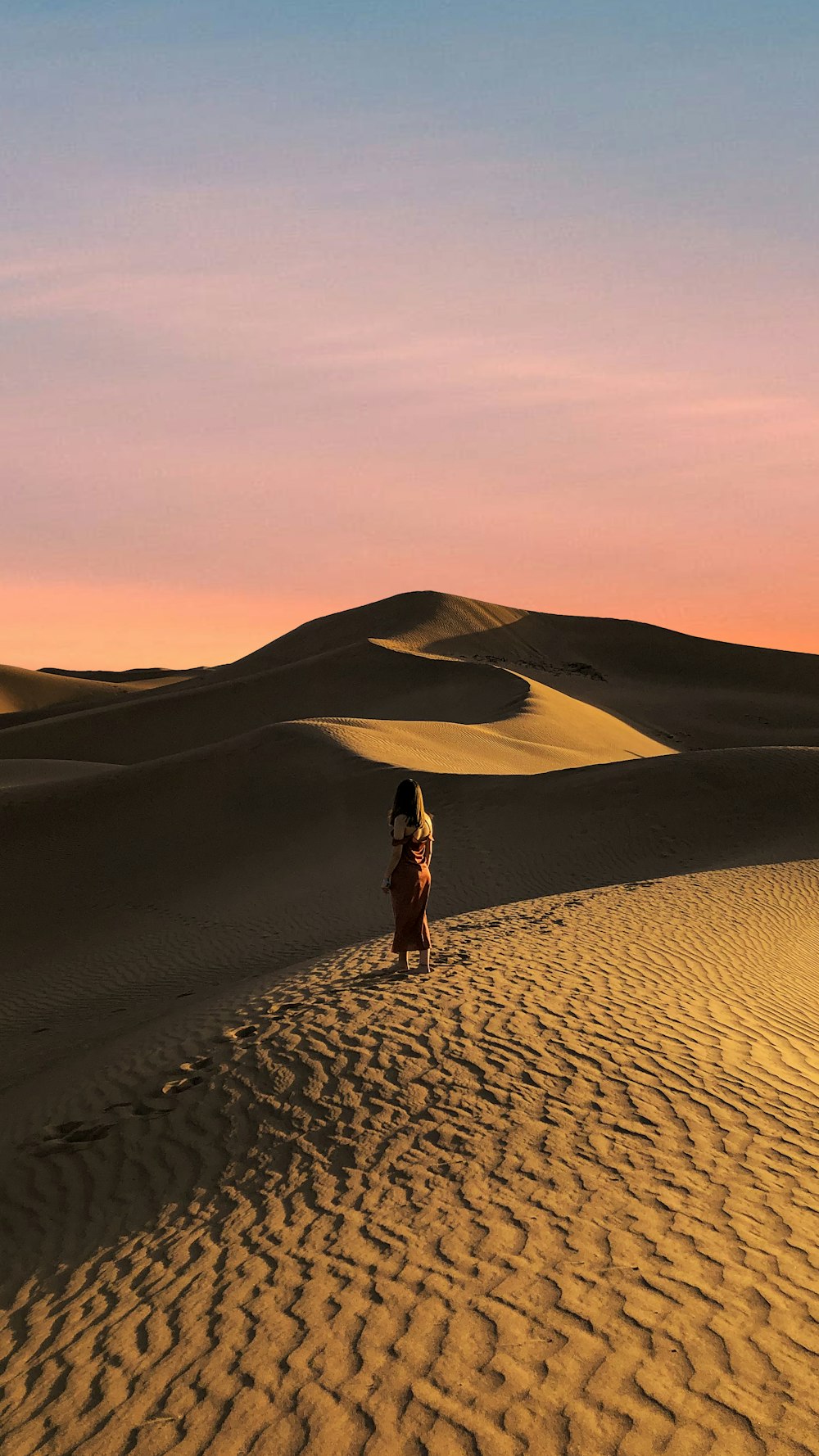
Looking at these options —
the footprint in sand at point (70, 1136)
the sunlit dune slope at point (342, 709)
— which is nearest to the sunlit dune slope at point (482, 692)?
the sunlit dune slope at point (342, 709)

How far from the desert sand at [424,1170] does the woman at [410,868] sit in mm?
460

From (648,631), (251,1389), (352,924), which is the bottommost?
(352,924)

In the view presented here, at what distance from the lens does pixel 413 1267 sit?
17.5 ft

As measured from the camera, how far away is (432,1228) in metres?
5.78

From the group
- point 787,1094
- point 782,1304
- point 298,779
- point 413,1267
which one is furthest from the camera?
point 298,779

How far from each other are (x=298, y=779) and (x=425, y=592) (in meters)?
59.5

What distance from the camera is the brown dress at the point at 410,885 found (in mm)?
10695

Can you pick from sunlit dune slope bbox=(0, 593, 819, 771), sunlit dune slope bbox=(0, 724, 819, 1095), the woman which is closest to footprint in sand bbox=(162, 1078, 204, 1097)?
the woman

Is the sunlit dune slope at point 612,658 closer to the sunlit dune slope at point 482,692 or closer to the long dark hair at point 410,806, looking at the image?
the sunlit dune slope at point 482,692

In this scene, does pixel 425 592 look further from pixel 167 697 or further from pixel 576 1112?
pixel 576 1112

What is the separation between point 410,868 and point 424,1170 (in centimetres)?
438

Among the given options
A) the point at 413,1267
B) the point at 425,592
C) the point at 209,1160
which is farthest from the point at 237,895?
the point at 425,592

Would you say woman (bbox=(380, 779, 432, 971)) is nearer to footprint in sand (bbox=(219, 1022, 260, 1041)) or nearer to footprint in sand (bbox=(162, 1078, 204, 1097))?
footprint in sand (bbox=(219, 1022, 260, 1041))

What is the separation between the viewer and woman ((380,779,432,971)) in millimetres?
10484
